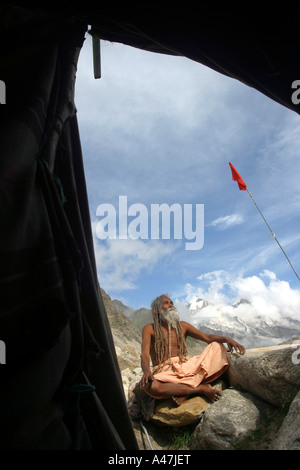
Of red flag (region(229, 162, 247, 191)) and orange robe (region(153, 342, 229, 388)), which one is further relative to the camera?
red flag (region(229, 162, 247, 191))

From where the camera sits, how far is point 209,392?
3.68 meters

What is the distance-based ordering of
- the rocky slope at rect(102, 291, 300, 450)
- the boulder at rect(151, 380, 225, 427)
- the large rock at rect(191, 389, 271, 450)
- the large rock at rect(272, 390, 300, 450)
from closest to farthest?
the large rock at rect(272, 390, 300, 450) → the rocky slope at rect(102, 291, 300, 450) → the large rock at rect(191, 389, 271, 450) → the boulder at rect(151, 380, 225, 427)

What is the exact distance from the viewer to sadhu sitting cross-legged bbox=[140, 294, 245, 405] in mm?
3748

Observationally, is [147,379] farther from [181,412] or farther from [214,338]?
[214,338]

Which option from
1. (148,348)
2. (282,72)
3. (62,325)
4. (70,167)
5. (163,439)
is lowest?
(163,439)

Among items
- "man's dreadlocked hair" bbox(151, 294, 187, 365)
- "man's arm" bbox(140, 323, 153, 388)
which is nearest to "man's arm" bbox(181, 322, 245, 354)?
"man's dreadlocked hair" bbox(151, 294, 187, 365)

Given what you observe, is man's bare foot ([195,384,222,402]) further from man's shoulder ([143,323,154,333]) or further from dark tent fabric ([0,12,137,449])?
dark tent fabric ([0,12,137,449])

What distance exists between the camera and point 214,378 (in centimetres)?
394

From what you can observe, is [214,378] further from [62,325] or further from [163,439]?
[62,325]

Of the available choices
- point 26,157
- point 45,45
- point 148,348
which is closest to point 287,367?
point 148,348

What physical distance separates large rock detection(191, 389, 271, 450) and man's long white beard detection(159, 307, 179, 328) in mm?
1546

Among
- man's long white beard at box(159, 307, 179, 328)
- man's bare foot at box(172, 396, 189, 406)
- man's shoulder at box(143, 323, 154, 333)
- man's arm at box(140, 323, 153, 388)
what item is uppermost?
man's long white beard at box(159, 307, 179, 328)

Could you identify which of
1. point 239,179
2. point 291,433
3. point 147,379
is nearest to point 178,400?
point 147,379

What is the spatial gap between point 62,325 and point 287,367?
10.4ft
